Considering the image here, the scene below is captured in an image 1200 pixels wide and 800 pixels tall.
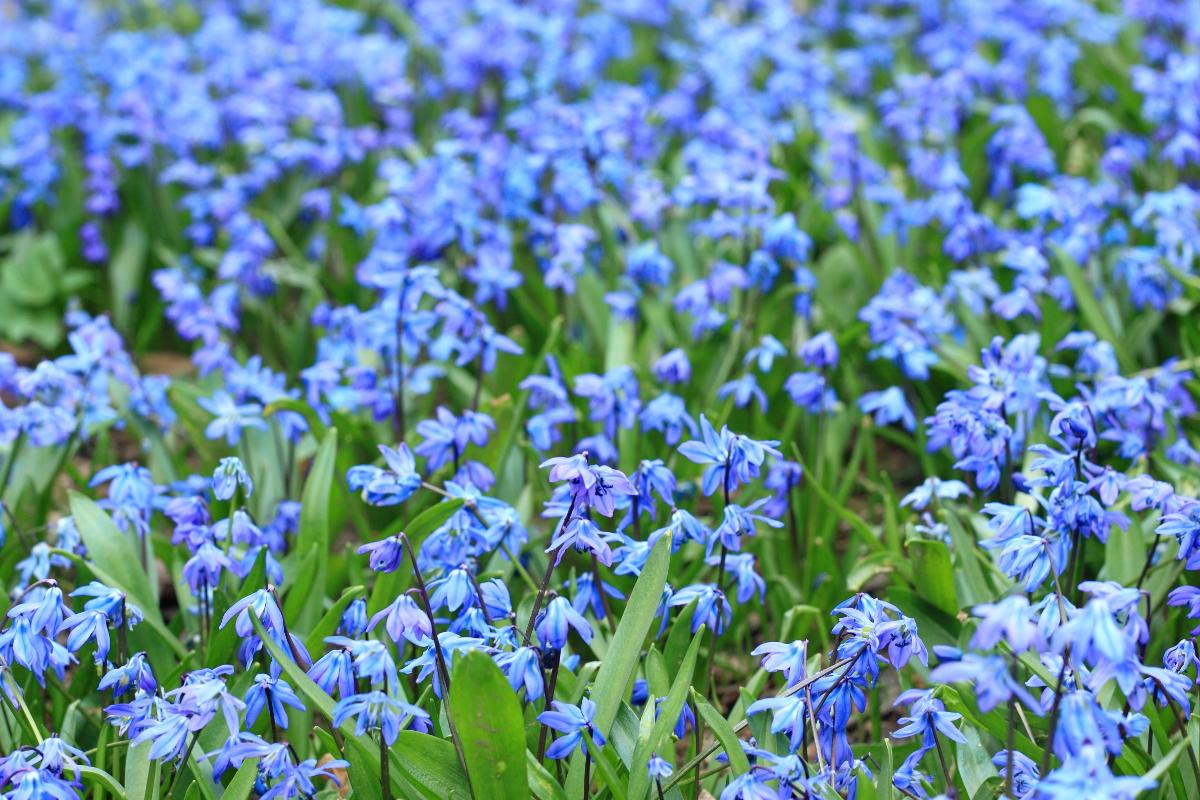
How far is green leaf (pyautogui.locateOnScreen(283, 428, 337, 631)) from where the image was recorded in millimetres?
3133

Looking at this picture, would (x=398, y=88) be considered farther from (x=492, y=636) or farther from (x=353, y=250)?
(x=492, y=636)

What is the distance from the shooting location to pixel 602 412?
353 centimetres

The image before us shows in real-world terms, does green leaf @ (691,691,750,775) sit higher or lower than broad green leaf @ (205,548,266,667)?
higher

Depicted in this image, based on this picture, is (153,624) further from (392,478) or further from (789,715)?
(789,715)

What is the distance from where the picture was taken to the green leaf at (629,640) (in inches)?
101

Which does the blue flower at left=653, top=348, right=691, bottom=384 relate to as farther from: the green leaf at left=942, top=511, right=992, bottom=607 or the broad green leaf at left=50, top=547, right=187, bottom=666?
the broad green leaf at left=50, top=547, right=187, bottom=666

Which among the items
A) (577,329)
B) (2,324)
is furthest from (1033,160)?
(2,324)

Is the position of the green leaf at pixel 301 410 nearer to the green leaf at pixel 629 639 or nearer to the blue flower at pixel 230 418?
the blue flower at pixel 230 418

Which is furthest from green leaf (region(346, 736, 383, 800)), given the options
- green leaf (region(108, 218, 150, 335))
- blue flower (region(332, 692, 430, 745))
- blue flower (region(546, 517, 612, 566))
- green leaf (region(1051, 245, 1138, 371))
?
green leaf (region(108, 218, 150, 335))

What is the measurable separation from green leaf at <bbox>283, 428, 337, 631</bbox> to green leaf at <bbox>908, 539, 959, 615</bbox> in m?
1.44

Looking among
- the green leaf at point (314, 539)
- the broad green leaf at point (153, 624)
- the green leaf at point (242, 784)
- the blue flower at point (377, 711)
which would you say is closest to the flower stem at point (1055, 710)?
the blue flower at point (377, 711)

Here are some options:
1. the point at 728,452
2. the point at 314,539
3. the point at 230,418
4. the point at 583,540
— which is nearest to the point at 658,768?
the point at 583,540

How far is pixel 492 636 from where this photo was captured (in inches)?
96.9

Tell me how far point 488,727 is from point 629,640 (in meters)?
0.40
